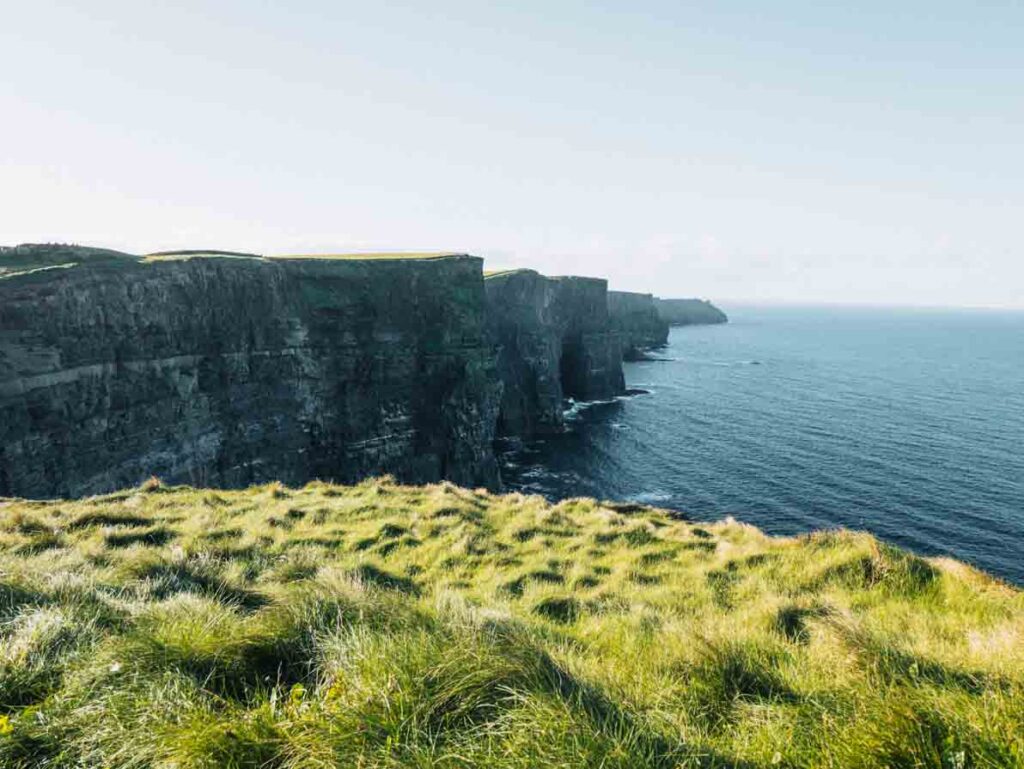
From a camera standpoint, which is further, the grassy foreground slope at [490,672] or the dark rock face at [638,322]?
the dark rock face at [638,322]

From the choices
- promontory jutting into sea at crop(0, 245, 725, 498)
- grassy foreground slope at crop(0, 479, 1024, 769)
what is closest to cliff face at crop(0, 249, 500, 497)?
promontory jutting into sea at crop(0, 245, 725, 498)

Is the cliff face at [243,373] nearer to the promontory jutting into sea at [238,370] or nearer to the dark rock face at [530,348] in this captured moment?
the promontory jutting into sea at [238,370]

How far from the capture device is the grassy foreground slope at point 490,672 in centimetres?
352

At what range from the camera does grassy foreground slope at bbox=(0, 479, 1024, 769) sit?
11.5 ft

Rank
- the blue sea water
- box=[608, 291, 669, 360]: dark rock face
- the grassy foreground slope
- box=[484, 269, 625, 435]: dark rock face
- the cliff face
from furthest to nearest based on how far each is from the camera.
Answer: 1. box=[608, 291, 669, 360]: dark rock face
2. box=[484, 269, 625, 435]: dark rock face
3. the blue sea water
4. the cliff face
5. the grassy foreground slope

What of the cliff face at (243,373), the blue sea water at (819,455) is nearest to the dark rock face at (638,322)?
the blue sea water at (819,455)

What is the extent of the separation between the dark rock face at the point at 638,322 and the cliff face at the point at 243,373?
104 meters

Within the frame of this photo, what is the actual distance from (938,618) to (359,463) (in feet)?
163

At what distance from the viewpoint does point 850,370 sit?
12700cm

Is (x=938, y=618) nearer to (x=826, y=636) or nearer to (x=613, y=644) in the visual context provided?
(x=826, y=636)

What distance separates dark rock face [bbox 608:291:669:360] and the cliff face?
104099 millimetres

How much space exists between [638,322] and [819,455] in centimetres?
11178

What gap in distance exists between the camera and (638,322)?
170 m

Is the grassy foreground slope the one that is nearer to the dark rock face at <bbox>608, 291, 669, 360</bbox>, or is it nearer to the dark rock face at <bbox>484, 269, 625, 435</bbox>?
the dark rock face at <bbox>484, 269, 625, 435</bbox>
